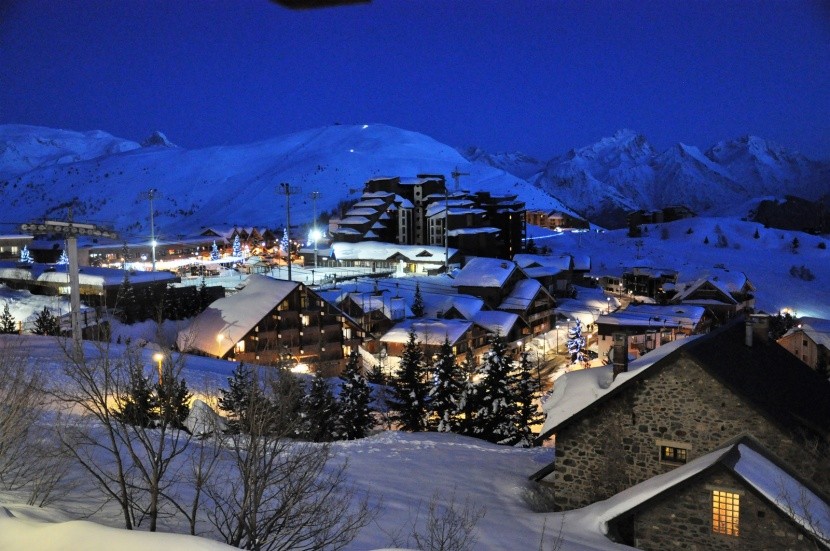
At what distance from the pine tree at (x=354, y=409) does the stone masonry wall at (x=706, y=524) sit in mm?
12951

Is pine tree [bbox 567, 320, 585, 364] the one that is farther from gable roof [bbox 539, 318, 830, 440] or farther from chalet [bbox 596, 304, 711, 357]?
gable roof [bbox 539, 318, 830, 440]

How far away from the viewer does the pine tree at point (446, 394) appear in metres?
27.1

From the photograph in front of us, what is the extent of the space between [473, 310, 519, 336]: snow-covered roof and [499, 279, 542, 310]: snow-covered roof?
3.57 meters

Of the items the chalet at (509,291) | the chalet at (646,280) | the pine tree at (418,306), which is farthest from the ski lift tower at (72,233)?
the chalet at (646,280)

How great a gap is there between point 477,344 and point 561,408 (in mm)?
29960

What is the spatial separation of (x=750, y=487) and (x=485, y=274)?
138 ft

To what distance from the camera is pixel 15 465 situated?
1005 centimetres

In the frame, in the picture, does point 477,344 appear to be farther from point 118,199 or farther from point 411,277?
point 118,199

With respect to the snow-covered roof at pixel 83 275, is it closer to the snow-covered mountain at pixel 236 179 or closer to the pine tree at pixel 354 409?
the pine tree at pixel 354 409

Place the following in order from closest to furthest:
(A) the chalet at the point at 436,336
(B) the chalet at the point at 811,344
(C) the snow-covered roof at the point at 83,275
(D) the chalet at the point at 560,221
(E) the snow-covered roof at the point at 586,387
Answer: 1. (E) the snow-covered roof at the point at 586,387
2. (B) the chalet at the point at 811,344
3. (A) the chalet at the point at 436,336
4. (C) the snow-covered roof at the point at 83,275
5. (D) the chalet at the point at 560,221

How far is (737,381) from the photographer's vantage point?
1412 cm

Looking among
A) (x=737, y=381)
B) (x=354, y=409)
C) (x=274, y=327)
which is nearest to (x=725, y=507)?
(x=737, y=381)

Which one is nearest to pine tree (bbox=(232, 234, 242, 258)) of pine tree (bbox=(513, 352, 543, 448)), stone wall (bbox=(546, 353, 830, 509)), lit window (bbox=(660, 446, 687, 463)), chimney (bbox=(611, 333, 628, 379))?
pine tree (bbox=(513, 352, 543, 448))

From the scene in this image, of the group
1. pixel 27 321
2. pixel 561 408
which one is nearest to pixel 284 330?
pixel 27 321
